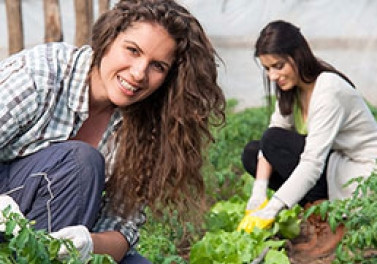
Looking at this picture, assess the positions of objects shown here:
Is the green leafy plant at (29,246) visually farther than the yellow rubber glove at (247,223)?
No

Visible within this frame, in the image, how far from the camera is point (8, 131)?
2.33 metres

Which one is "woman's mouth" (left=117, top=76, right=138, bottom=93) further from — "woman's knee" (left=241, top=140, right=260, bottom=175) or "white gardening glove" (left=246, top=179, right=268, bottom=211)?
"woman's knee" (left=241, top=140, right=260, bottom=175)

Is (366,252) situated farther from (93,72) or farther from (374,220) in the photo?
(93,72)

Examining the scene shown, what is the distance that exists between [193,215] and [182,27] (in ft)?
2.53

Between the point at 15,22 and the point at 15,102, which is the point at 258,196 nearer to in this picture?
the point at 15,102

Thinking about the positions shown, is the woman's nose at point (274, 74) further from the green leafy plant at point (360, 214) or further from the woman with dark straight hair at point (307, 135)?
the green leafy plant at point (360, 214)

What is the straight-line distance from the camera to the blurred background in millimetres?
8367

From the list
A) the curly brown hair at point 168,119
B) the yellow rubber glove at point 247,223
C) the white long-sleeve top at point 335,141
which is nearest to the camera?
the curly brown hair at point 168,119

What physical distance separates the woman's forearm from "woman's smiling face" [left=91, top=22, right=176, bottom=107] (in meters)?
0.43

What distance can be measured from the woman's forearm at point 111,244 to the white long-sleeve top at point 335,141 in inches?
45.7

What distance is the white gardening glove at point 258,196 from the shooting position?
13.1 ft

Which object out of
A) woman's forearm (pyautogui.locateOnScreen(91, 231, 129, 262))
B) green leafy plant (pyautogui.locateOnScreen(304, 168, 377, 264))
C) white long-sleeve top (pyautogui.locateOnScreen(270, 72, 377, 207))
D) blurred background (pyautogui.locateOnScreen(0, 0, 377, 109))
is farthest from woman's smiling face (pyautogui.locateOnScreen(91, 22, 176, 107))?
blurred background (pyautogui.locateOnScreen(0, 0, 377, 109))

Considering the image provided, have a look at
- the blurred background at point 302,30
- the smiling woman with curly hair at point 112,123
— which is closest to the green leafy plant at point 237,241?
the smiling woman with curly hair at point 112,123

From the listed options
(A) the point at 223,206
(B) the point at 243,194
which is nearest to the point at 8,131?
(A) the point at 223,206
